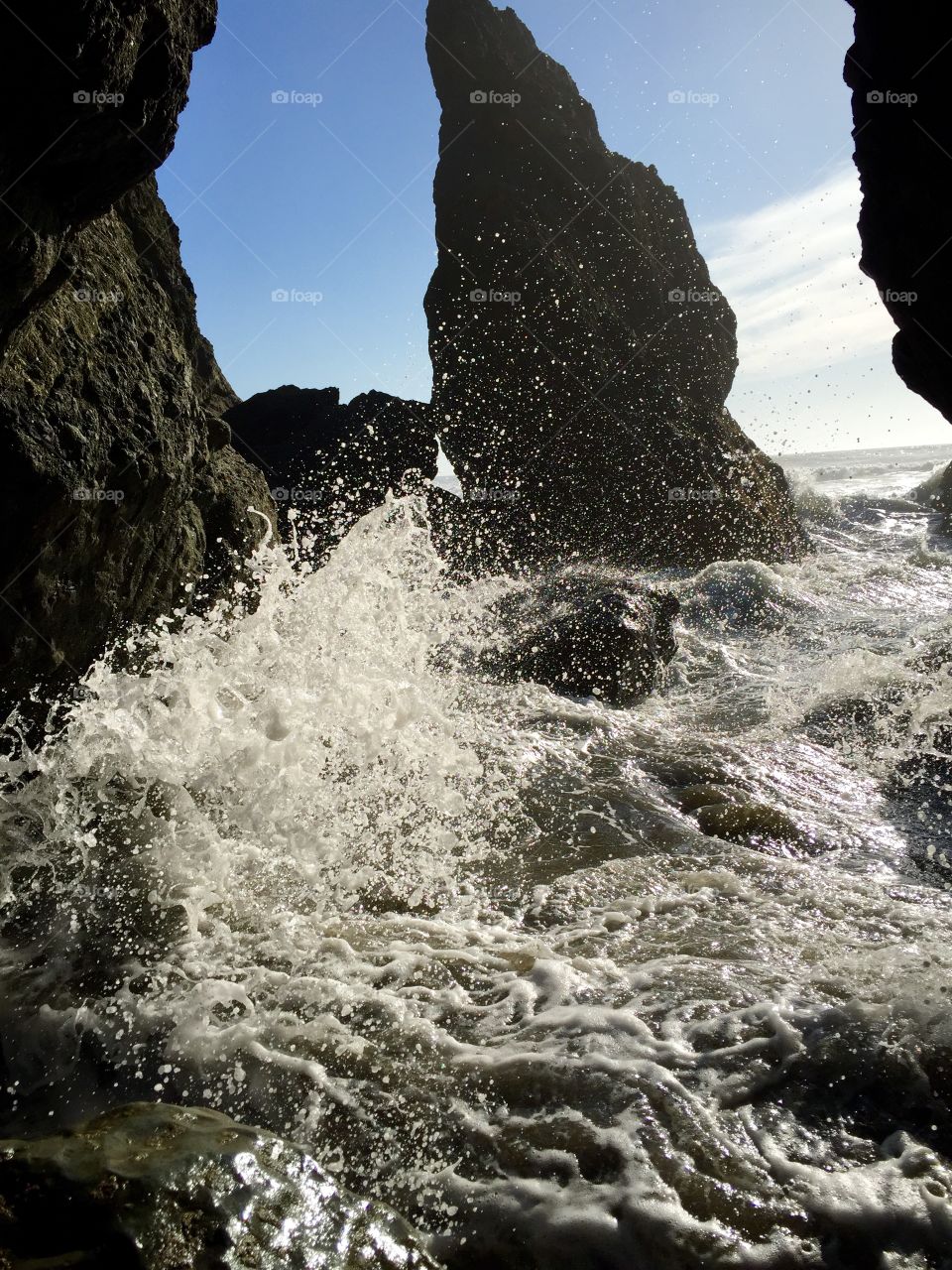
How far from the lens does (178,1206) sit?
1.76m

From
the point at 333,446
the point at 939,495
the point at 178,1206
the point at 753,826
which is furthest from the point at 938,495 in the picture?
the point at 178,1206

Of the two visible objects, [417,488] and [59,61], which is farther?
[417,488]

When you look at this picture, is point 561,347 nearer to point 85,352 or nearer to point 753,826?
point 85,352

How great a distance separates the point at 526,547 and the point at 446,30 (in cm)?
1371

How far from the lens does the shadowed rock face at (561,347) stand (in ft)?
59.2

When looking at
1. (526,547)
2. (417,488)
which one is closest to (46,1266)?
(417,488)

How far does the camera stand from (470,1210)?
6.98 ft

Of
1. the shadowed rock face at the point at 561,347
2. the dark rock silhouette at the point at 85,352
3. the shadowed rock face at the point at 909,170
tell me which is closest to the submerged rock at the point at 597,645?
the dark rock silhouette at the point at 85,352

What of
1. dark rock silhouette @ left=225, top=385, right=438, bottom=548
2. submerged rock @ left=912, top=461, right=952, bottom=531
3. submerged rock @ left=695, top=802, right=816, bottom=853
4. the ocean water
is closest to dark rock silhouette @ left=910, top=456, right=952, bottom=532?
submerged rock @ left=912, top=461, right=952, bottom=531

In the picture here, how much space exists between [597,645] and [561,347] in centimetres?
1218

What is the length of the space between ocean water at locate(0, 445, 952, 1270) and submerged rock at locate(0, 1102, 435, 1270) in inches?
11.5

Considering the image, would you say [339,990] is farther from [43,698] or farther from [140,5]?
[140,5]

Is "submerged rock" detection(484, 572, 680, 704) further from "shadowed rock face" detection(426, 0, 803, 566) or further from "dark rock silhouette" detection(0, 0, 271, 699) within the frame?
"shadowed rock face" detection(426, 0, 803, 566)

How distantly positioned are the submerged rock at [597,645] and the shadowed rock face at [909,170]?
4.23 m
